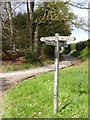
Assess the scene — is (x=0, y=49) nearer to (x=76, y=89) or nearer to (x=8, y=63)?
(x=8, y=63)

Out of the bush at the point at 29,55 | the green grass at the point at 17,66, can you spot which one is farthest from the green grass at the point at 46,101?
the bush at the point at 29,55

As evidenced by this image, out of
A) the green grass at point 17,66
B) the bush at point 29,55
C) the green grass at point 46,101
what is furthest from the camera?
the bush at point 29,55

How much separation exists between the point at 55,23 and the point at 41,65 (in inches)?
194

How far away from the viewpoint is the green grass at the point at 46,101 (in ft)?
14.6

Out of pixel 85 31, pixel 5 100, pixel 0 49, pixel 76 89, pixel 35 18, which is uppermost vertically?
pixel 35 18

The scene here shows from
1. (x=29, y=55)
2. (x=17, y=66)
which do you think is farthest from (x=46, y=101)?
(x=29, y=55)

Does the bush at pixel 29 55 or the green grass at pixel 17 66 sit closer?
the green grass at pixel 17 66

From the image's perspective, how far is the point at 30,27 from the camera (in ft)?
49.8

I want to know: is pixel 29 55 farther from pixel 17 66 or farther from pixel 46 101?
pixel 46 101

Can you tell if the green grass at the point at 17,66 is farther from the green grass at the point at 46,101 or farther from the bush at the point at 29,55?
the green grass at the point at 46,101

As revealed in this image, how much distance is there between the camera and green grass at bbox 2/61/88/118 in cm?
444

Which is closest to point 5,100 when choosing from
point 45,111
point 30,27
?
point 45,111

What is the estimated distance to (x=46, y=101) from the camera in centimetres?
506

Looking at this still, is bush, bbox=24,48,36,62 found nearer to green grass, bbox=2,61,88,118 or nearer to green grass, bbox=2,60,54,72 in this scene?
green grass, bbox=2,60,54,72
